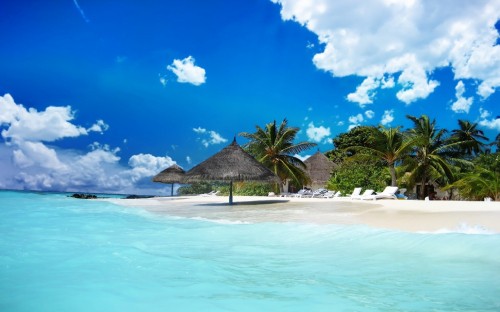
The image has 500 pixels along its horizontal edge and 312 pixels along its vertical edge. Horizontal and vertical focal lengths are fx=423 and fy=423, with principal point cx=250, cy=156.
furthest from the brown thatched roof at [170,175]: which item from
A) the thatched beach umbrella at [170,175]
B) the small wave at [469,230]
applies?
the small wave at [469,230]

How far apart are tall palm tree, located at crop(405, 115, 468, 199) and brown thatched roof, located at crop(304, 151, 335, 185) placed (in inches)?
213

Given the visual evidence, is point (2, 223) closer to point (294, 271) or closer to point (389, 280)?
point (294, 271)

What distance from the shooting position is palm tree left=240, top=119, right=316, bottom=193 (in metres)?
23.9

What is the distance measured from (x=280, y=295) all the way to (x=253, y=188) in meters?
20.9

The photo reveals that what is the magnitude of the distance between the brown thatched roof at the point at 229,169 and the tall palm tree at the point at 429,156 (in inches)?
446

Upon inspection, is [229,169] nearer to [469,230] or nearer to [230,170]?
[230,170]

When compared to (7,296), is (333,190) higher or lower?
higher

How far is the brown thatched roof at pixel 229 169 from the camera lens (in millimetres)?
15242

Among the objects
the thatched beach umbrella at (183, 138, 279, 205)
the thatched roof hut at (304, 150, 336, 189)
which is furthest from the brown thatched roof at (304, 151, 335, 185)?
the thatched beach umbrella at (183, 138, 279, 205)

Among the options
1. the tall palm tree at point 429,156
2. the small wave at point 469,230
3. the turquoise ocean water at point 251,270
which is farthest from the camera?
the tall palm tree at point 429,156

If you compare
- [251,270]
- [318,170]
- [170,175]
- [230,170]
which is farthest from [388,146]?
[251,270]

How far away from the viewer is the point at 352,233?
722 centimetres

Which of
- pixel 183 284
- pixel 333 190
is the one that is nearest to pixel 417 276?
pixel 183 284

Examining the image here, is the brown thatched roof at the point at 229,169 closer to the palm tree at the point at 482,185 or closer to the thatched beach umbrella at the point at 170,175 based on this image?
the palm tree at the point at 482,185
